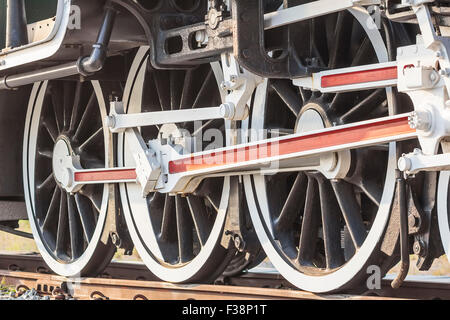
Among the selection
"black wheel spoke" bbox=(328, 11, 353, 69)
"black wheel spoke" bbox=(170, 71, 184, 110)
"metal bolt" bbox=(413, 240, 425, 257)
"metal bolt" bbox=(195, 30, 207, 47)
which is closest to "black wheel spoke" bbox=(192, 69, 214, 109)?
"black wheel spoke" bbox=(170, 71, 184, 110)

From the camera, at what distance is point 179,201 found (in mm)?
6039

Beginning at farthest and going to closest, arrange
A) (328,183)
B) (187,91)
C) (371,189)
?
(187,91) → (328,183) → (371,189)

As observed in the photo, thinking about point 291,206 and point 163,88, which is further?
point 163,88

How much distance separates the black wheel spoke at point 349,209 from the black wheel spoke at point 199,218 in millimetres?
1188

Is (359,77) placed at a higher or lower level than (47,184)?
higher

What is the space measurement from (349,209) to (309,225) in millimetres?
368

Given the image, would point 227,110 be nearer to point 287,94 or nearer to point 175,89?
point 287,94

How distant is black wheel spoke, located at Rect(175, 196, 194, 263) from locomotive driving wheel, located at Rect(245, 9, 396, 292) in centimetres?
73

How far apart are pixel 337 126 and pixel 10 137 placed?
389cm

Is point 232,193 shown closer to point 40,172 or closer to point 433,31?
point 433,31

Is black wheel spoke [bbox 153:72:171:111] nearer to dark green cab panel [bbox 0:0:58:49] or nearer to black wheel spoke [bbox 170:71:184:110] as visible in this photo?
black wheel spoke [bbox 170:71:184:110]

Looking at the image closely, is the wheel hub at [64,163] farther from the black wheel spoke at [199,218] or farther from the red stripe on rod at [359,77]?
the red stripe on rod at [359,77]

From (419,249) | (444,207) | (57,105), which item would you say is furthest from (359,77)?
(57,105)
